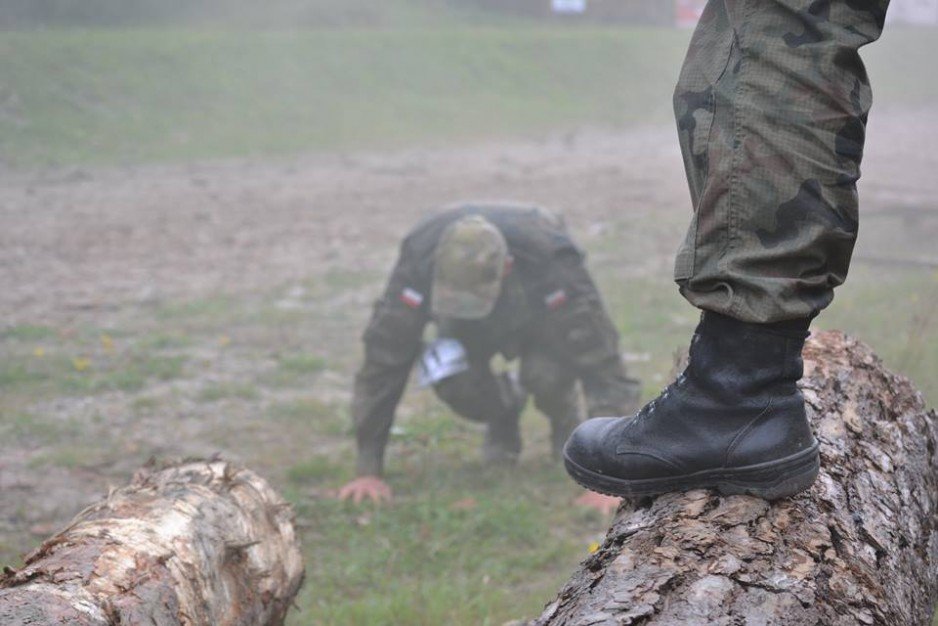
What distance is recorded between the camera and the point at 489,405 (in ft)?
17.1

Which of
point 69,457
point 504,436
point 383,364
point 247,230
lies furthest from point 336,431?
point 247,230

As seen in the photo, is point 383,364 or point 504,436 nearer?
point 383,364

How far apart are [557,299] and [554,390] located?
534 millimetres

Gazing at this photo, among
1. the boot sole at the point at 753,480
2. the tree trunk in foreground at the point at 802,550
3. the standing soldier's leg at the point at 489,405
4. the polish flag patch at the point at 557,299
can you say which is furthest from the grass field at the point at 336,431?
the boot sole at the point at 753,480

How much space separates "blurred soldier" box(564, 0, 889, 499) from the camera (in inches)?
67.9

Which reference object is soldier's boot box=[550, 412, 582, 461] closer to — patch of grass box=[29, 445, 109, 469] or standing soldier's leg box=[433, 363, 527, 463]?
standing soldier's leg box=[433, 363, 527, 463]

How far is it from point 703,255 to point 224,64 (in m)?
15.7

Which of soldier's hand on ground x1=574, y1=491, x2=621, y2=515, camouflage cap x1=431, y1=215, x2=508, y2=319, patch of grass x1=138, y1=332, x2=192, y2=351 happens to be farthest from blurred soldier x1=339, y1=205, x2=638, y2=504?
patch of grass x1=138, y1=332, x2=192, y2=351

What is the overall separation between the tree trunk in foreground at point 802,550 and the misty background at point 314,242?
163 cm

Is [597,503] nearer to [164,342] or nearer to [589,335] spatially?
[589,335]

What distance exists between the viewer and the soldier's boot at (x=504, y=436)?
5.26 m

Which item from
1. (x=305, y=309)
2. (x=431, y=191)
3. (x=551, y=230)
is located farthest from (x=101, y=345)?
(x=431, y=191)

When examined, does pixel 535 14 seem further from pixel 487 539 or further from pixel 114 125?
pixel 487 539

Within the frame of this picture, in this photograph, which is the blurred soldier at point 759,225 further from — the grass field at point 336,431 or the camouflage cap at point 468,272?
the camouflage cap at point 468,272
